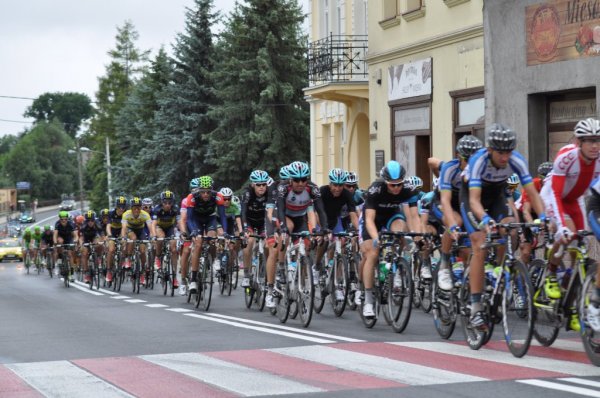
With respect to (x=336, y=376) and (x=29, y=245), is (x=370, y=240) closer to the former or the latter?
(x=336, y=376)

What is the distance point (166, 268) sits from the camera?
76.5 ft

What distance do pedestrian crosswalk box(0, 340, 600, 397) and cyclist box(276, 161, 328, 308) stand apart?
360 cm

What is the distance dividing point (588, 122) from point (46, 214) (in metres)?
168

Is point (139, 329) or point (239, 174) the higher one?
point (239, 174)

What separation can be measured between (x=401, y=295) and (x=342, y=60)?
22.2 metres

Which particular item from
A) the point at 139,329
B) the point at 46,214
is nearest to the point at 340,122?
the point at 139,329

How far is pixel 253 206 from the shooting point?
19047 mm

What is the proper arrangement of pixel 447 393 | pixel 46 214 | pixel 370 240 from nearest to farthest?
1. pixel 447 393
2. pixel 370 240
3. pixel 46 214

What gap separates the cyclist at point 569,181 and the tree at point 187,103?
45.9 m

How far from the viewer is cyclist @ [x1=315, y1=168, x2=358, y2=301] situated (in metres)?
16.8

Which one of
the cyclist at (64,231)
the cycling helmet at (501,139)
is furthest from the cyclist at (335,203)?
the cyclist at (64,231)

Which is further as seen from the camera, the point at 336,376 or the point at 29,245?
the point at 29,245

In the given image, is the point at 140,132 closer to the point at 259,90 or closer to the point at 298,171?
the point at 259,90

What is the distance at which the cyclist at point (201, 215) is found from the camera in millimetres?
19188
